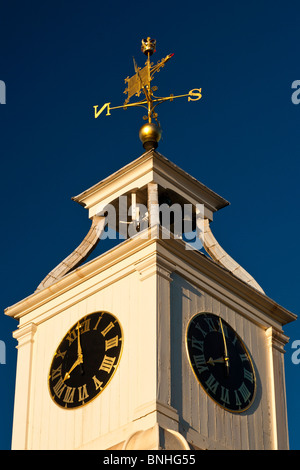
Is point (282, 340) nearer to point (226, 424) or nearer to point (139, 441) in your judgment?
point (226, 424)

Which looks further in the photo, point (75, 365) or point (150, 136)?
point (150, 136)

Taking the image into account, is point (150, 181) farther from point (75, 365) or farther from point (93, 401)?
point (93, 401)

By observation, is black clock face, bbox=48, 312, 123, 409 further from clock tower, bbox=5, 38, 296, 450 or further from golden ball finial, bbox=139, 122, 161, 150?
golden ball finial, bbox=139, 122, 161, 150

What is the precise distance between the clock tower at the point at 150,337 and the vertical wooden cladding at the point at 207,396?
24mm

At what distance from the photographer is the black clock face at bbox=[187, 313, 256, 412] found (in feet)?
105

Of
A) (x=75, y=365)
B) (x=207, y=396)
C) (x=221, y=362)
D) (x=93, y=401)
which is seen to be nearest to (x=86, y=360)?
(x=75, y=365)

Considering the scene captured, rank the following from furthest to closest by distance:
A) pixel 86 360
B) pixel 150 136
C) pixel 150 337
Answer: pixel 150 136 < pixel 86 360 < pixel 150 337

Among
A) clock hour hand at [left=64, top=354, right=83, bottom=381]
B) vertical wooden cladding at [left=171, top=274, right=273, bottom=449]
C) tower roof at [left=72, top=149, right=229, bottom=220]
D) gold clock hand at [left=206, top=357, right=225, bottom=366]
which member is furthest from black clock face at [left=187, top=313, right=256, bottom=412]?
tower roof at [left=72, top=149, right=229, bottom=220]

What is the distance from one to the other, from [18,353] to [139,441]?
4684 mm

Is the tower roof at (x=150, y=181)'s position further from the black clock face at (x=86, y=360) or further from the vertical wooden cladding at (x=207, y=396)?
the black clock face at (x=86, y=360)

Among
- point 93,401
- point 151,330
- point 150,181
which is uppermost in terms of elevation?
point 150,181

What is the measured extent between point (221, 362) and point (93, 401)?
2.37 m

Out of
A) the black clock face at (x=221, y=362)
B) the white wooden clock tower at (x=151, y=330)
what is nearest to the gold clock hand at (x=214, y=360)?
the black clock face at (x=221, y=362)

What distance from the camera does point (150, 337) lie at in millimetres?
31500
